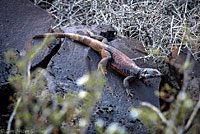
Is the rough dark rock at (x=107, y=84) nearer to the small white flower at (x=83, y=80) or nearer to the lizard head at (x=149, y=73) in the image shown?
the small white flower at (x=83, y=80)

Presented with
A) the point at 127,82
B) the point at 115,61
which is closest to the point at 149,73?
the point at 127,82

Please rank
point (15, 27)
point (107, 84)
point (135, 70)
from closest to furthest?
1. point (107, 84)
2. point (135, 70)
3. point (15, 27)

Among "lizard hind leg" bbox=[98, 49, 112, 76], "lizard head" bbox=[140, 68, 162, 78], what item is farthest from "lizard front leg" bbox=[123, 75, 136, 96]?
"lizard hind leg" bbox=[98, 49, 112, 76]

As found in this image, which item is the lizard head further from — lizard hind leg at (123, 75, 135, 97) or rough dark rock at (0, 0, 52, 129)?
rough dark rock at (0, 0, 52, 129)

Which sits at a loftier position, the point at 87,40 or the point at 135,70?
the point at 87,40

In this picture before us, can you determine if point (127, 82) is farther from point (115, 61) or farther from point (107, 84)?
point (115, 61)

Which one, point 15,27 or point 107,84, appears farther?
point 15,27

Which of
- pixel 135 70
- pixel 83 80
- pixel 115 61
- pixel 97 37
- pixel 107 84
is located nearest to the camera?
pixel 83 80
